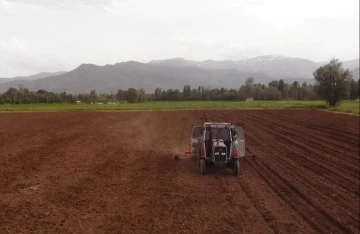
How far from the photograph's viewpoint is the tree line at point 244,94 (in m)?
62.1

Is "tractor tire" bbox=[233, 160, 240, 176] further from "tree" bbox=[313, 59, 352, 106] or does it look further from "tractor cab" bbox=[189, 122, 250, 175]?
"tree" bbox=[313, 59, 352, 106]

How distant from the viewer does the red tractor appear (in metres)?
13.6

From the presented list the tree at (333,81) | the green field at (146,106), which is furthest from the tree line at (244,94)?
the green field at (146,106)

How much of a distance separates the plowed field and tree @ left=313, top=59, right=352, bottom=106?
45.4 metres

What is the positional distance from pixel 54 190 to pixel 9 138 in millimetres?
11031

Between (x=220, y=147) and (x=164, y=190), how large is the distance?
9.65 ft

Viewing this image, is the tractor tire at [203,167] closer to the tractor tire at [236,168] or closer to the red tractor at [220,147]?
A: the red tractor at [220,147]

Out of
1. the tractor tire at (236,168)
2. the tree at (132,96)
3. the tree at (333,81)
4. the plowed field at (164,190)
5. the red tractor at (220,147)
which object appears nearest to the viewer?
the plowed field at (164,190)

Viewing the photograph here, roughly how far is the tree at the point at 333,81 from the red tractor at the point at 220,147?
172 feet

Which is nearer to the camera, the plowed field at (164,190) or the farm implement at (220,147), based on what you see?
the plowed field at (164,190)

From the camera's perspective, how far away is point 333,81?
62.6 m

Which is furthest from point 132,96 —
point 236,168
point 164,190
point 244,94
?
point 164,190

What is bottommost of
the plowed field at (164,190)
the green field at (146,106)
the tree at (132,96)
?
the plowed field at (164,190)

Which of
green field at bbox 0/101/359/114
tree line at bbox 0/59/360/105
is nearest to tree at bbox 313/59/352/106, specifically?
tree line at bbox 0/59/360/105
